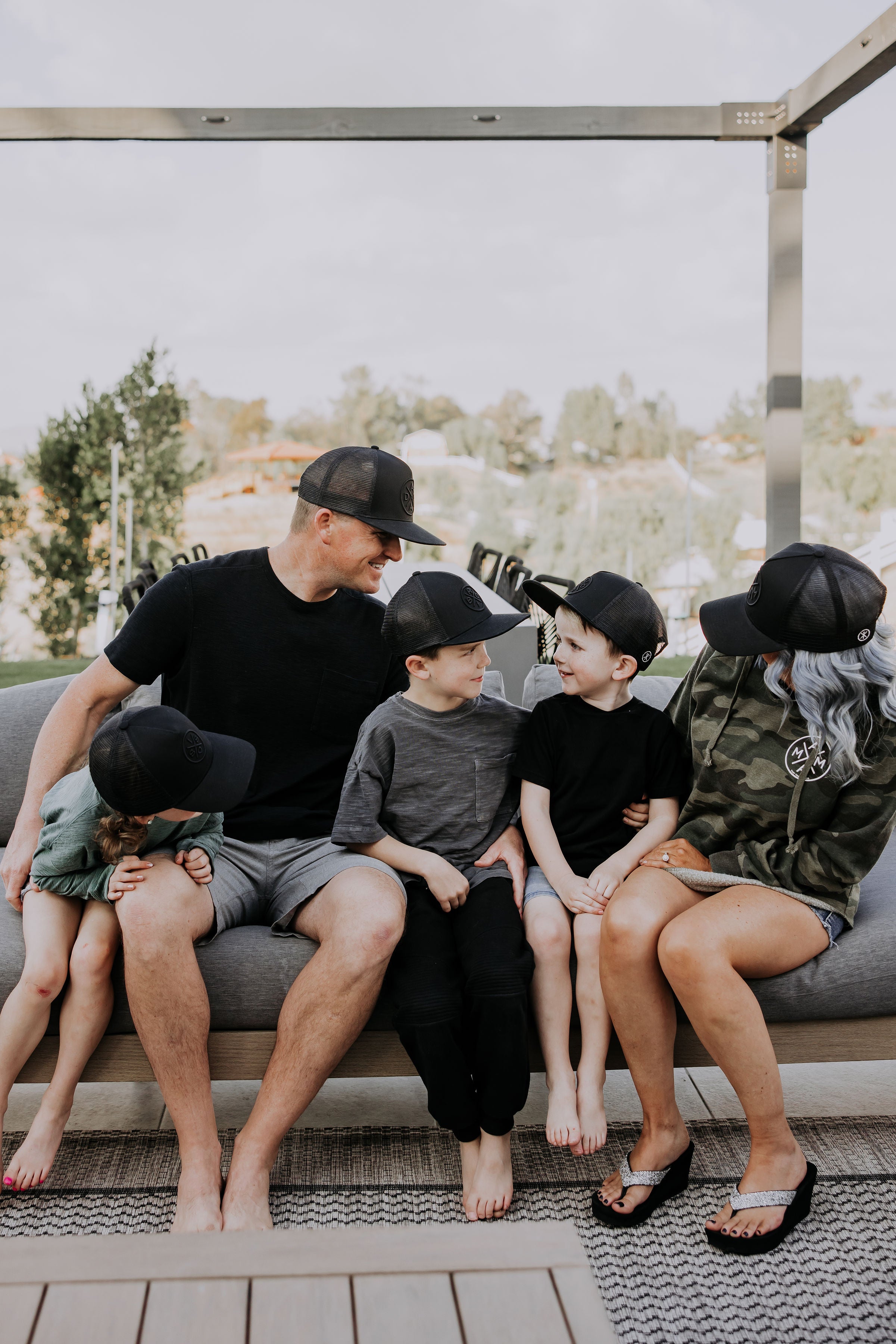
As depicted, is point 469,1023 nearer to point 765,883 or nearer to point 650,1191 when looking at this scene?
point 650,1191

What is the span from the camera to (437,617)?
1.92 m

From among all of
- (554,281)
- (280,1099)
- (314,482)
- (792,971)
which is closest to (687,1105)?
(792,971)

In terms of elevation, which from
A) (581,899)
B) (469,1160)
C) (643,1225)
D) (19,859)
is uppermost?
(19,859)

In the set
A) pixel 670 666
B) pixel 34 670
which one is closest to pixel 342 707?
pixel 670 666

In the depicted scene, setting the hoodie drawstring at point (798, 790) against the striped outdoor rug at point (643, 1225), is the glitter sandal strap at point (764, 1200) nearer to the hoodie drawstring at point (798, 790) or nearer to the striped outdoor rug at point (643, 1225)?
the striped outdoor rug at point (643, 1225)

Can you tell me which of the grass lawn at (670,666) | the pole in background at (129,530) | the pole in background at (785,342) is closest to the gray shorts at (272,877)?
the pole in background at (785,342)

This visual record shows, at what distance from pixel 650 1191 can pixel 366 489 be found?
1338 mm

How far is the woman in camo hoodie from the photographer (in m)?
1.69

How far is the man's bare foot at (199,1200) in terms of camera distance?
1.61 m

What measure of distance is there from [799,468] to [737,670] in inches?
108

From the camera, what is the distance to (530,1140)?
199cm

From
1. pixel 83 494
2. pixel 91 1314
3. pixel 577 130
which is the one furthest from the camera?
pixel 83 494

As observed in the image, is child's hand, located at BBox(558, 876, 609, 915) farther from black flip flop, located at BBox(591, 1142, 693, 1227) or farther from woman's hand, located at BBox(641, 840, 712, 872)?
black flip flop, located at BBox(591, 1142, 693, 1227)

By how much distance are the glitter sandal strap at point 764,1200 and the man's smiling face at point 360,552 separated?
4.04 feet
